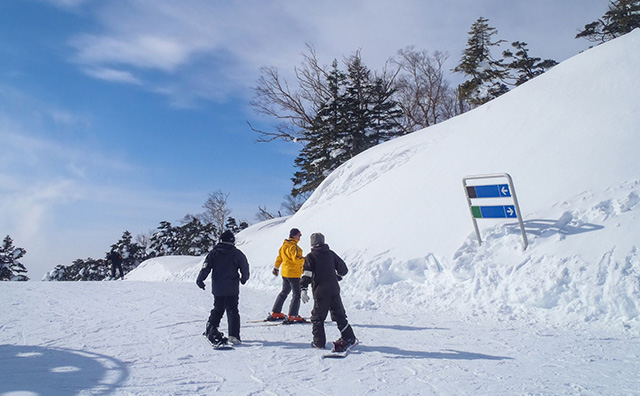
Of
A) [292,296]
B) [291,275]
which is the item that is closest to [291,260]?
[291,275]

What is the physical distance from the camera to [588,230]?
22.3 feet

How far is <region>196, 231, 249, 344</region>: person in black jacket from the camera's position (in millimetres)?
5527

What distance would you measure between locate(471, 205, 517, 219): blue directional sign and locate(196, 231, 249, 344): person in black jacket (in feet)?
16.4

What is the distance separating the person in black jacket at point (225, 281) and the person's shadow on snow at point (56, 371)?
4.54ft

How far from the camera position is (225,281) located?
559cm

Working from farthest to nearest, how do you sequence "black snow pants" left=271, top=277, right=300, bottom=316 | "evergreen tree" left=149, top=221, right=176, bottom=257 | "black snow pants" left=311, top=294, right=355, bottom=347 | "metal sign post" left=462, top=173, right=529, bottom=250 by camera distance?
"evergreen tree" left=149, top=221, right=176, bottom=257, "metal sign post" left=462, top=173, right=529, bottom=250, "black snow pants" left=271, top=277, right=300, bottom=316, "black snow pants" left=311, top=294, right=355, bottom=347

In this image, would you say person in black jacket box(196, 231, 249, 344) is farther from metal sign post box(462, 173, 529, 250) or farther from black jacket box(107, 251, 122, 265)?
black jacket box(107, 251, 122, 265)

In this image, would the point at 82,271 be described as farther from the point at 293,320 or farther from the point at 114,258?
the point at 293,320

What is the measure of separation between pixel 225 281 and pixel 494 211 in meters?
5.45

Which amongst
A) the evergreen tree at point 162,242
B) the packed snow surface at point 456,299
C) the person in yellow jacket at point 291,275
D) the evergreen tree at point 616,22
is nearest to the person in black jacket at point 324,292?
the packed snow surface at point 456,299

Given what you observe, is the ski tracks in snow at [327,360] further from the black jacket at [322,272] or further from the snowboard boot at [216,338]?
the black jacket at [322,272]

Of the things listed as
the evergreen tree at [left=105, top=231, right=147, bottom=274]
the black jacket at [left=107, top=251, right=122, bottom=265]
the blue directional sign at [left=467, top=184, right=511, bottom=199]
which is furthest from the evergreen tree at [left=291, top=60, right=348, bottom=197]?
the evergreen tree at [left=105, top=231, right=147, bottom=274]

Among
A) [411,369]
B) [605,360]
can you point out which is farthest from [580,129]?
[411,369]

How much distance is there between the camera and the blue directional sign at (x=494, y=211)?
7.43 metres
